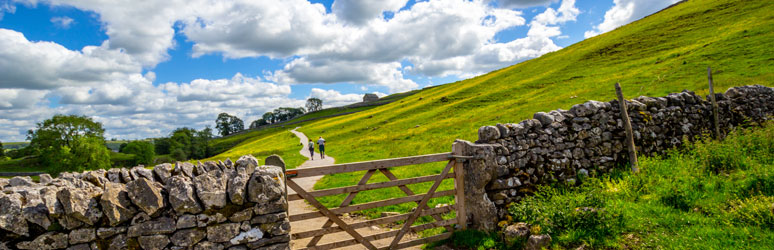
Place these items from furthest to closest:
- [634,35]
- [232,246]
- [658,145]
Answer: [634,35]
[658,145]
[232,246]

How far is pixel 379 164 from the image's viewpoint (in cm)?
716

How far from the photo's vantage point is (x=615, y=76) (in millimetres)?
33188

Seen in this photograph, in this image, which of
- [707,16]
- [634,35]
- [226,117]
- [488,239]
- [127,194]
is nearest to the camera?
[127,194]

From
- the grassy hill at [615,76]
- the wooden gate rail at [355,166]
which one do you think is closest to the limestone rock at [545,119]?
the wooden gate rail at [355,166]

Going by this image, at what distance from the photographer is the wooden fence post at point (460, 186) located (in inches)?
317

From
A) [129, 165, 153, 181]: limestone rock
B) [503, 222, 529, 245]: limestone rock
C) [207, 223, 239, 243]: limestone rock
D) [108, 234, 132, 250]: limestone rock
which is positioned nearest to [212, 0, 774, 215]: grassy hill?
[503, 222, 529, 245]: limestone rock

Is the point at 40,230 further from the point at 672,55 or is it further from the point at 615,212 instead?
the point at 672,55

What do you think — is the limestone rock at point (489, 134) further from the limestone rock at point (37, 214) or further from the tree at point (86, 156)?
the tree at point (86, 156)

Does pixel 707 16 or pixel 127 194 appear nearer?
pixel 127 194

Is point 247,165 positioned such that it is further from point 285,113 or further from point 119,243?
point 285,113

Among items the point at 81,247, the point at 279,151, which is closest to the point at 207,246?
the point at 81,247

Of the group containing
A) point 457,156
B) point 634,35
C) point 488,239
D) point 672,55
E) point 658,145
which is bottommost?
point 488,239

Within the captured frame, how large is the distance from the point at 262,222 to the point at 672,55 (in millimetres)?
43010

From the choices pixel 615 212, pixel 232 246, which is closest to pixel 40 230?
pixel 232 246
